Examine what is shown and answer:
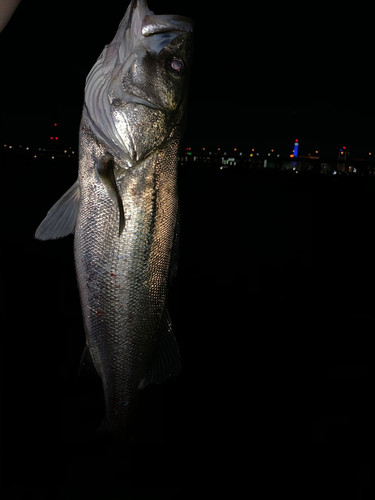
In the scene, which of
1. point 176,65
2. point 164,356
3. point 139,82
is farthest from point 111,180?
point 164,356

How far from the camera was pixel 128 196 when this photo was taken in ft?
5.24

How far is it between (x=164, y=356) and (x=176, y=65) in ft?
4.61

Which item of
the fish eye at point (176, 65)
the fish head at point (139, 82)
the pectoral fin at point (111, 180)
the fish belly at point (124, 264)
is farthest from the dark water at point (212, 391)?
the fish eye at point (176, 65)

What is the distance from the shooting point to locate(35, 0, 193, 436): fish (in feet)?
5.06

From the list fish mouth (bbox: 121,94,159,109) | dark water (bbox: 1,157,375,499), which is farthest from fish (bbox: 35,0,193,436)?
dark water (bbox: 1,157,375,499)

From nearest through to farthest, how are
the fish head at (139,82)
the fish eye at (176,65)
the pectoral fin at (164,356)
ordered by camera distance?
the fish head at (139,82) < the fish eye at (176,65) < the pectoral fin at (164,356)

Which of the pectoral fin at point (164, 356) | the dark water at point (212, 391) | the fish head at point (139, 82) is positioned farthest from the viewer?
the dark water at point (212, 391)

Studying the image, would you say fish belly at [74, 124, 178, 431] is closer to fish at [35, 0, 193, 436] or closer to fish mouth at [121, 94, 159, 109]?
fish at [35, 0, 193, 436]

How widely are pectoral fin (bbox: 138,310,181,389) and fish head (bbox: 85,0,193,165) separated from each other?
84 cm

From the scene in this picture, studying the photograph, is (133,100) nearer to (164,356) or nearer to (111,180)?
(111,180)

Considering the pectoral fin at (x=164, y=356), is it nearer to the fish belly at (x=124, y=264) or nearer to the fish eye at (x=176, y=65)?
the fish belly at (x=124, y=264)

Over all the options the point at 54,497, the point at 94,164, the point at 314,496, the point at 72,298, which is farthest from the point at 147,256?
the point at 72,298

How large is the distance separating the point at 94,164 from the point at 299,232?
50.7 feet

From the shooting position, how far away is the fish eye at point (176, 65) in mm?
1646
